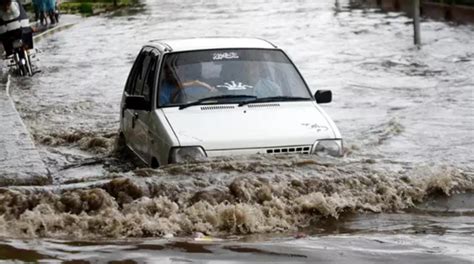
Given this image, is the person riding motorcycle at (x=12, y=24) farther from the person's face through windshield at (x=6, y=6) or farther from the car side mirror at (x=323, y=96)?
the car side mirror at (x=323, y=96)

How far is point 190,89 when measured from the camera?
33.8 feet

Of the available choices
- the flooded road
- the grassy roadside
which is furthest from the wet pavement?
the grassy roadside

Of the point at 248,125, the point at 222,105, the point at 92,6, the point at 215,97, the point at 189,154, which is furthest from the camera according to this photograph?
the point at 92,6

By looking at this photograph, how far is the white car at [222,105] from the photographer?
9.35m

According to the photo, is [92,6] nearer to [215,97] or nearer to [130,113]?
[130,113]

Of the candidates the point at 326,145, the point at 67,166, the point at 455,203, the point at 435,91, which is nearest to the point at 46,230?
the point at 326,145

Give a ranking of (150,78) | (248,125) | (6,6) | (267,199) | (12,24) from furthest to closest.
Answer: (12,24) < (6,6) < (150,78) < (248,125) < (267,199)

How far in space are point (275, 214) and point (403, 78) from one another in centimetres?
1449

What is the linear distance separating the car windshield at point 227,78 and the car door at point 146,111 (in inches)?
7.0

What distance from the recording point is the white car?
9.35 metres

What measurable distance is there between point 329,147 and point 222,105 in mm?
1170

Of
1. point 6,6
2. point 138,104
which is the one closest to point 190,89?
point 138,104

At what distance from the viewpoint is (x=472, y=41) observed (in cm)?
2919

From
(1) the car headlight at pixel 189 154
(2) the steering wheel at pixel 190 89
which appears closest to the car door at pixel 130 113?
(2) the steering wheel at pixel 190 89
